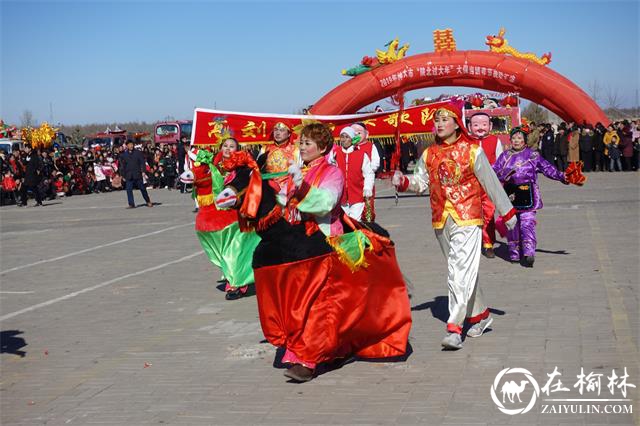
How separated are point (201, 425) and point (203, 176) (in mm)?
5581

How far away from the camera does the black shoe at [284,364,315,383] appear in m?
6.43

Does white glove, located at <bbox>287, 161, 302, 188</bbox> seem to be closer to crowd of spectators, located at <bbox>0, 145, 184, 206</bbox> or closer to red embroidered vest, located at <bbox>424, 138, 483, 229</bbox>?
red embroidered vest, located at <bbox>424, 138, 483, 229</bbox>

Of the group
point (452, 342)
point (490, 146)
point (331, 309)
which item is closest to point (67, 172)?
point (490, 146)

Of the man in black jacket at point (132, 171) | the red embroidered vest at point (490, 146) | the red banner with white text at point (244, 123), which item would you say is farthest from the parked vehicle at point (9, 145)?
the red embroidered vest at point (490, 146)

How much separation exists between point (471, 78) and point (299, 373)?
25.6 metres

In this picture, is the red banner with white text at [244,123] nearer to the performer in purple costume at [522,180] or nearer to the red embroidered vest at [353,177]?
the red embroidered vest at [353,177]

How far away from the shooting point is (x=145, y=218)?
20.8 m

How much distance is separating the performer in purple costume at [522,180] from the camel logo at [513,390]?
16.9ft

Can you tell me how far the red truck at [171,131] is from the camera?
47.0 m

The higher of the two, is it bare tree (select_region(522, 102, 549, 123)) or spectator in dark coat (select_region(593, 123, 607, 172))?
bare tree (select_region(522, 102, 549, 123))

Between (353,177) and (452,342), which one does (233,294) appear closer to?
(353,177)

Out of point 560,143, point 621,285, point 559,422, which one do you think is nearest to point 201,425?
point 559,422

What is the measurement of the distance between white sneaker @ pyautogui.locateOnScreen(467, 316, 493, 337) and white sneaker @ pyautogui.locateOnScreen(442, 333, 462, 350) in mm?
390

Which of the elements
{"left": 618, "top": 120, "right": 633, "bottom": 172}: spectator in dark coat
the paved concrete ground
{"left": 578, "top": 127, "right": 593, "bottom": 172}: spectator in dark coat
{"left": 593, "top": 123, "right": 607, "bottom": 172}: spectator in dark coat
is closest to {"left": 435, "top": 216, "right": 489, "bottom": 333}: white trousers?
the paved concrete ground
